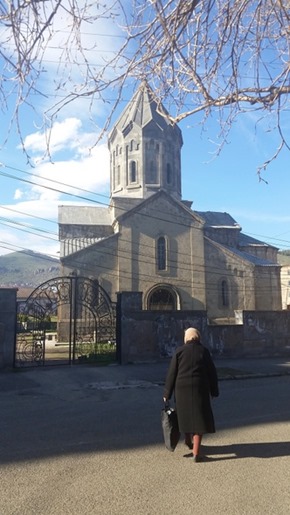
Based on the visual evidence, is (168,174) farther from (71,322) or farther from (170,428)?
(170,428)

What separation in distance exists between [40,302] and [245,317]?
24.3ft

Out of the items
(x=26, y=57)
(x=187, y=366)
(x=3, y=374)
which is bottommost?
(x=3, y=374)

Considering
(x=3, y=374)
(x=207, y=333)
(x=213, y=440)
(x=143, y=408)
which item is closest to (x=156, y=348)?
(x=207, y=333)

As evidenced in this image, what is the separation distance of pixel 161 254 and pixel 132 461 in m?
27.6

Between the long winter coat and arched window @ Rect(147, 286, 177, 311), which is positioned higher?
arched window @ Rect(147, 286, 177, 311)

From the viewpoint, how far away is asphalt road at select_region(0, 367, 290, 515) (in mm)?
4008

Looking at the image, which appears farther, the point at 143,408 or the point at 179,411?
the point at 143,408

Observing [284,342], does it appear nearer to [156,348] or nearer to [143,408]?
[156,348]

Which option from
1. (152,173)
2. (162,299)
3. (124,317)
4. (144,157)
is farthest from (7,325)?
(144,157)

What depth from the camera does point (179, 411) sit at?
541 centimetres

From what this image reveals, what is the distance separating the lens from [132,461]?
5.12 meters

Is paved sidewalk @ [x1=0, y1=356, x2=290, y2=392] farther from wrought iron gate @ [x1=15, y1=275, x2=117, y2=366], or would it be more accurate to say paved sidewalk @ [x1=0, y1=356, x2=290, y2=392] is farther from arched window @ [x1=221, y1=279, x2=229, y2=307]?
arched window @ [x1=221, y1=279, x2=229, y2=307]

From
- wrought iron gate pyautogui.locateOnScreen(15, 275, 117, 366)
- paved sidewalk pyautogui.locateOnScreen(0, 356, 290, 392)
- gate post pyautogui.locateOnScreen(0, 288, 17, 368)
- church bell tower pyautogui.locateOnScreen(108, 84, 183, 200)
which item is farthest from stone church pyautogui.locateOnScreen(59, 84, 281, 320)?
gate post pyautogui.locateOnScreen(0, 288, 17, 368)

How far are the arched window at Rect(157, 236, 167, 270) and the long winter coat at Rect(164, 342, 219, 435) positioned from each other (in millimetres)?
26661
